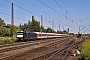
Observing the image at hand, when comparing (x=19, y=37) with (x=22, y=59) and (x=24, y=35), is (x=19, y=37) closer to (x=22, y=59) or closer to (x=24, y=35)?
(x=24, y=35)

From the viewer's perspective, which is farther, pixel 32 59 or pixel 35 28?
pixel 35 28

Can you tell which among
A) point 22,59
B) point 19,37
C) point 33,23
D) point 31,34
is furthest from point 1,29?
point 33,23

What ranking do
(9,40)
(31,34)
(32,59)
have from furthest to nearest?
(31,34) < (9,40) < (32,59)

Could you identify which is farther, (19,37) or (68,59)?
(19,37)

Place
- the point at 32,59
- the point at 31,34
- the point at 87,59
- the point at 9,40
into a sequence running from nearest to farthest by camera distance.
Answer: the point at 87,59 < the point at 32,59 < the point at 9,40 < the point at 31,34

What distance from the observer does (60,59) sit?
18.2 meters

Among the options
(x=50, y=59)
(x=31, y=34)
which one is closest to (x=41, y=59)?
(x=50, y=59)

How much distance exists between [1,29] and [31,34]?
35.7 ft

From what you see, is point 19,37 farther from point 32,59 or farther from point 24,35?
point 32,59

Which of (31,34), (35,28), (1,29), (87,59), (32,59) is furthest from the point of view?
(35,28)

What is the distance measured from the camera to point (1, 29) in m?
62.7

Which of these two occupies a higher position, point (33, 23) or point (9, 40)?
point (33, 23)

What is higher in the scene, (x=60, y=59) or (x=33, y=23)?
(x=33, y=23)

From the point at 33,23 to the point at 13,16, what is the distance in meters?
81.8
